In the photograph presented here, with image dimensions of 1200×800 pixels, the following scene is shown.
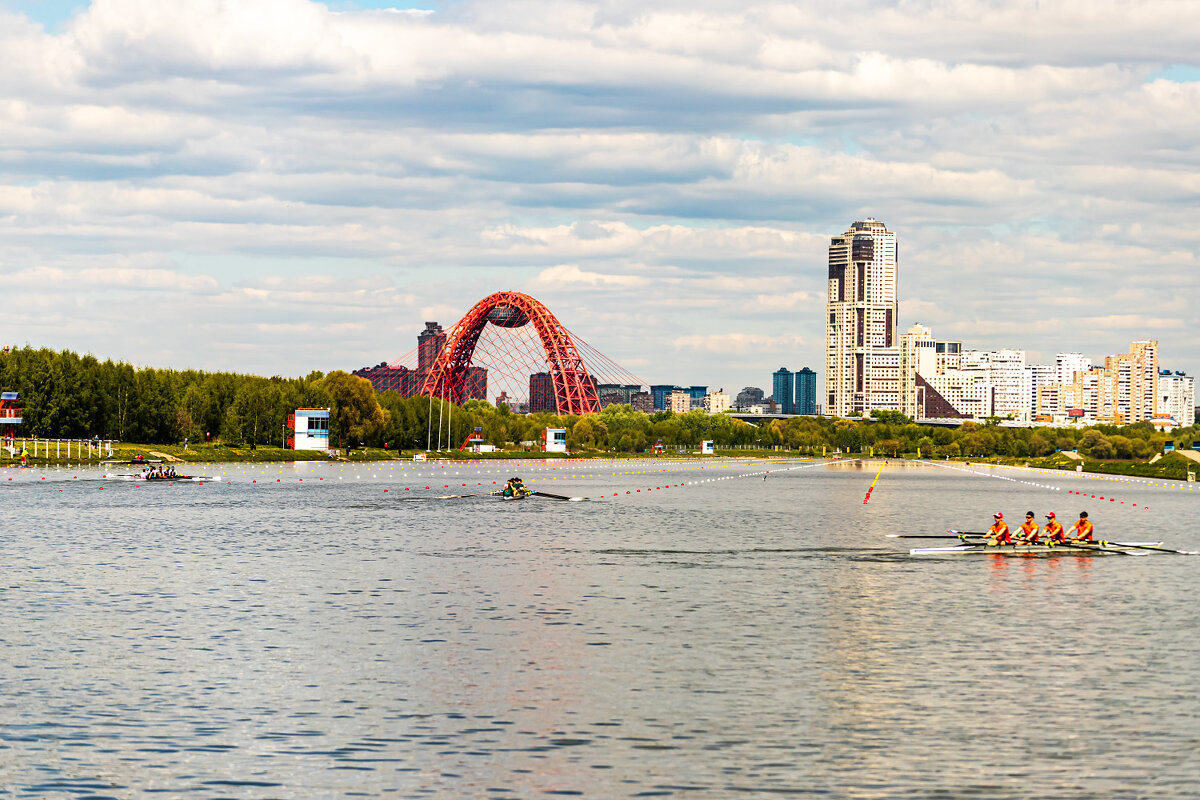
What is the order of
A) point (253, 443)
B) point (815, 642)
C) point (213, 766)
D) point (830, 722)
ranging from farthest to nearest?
1. point (253, 443)
2. point (815, 642)
3. point (830, 722)
4. point (213, 766)

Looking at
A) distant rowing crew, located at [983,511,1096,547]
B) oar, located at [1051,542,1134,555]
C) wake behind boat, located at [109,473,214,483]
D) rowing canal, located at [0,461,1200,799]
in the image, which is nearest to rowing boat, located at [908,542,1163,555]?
oar, located at [1051,542,1134,555]

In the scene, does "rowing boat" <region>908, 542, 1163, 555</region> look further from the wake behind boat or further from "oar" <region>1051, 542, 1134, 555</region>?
the wake behind boat

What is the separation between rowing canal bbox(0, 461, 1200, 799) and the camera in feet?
65.1

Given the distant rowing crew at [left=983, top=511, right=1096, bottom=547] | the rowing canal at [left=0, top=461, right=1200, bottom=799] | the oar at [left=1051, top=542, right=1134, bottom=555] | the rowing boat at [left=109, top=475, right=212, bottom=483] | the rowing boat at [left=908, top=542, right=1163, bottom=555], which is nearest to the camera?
the rowing canal at [left=0, top=461, right=1200, bottom=799]

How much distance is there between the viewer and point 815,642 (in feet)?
105

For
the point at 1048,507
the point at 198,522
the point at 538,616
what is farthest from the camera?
the point at 1048,507

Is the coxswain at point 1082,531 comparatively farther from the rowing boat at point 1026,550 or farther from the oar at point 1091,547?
the rowing boat at point 1026,550

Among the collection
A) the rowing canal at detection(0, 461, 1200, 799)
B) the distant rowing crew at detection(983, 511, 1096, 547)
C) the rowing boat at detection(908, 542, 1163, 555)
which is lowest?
the rowing canal at detection(0, 461, 1200, 799)

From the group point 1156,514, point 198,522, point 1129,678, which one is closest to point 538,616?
point 1129,678

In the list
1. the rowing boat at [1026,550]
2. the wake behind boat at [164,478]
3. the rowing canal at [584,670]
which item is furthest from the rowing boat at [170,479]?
the rowing boat at [1026,550]

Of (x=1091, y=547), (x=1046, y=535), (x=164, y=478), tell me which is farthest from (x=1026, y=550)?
(x=164, y=478)

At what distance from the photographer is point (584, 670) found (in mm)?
27938

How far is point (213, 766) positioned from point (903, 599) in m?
25.3

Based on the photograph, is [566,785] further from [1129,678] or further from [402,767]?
[1129,678]
